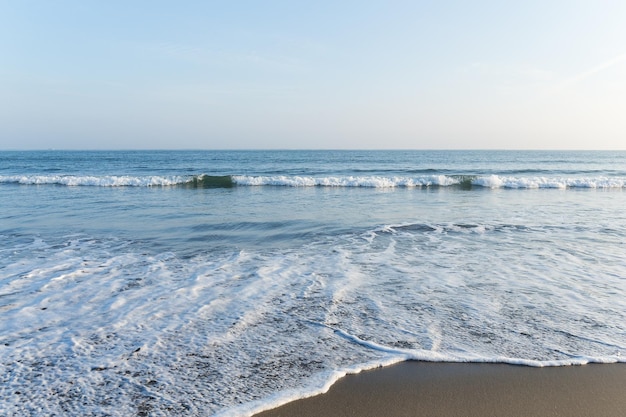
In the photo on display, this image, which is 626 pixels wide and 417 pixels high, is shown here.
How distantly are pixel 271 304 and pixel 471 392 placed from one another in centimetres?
262

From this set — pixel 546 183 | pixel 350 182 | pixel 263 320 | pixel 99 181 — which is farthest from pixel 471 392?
pixel 99 181

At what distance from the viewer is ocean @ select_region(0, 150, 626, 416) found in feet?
11.7

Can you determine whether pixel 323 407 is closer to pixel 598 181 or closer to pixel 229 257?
pixel 229 257

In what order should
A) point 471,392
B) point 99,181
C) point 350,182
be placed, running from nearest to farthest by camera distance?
point 471,392, point 350,182, point 99,181

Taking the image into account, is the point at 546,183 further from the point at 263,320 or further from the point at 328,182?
the point at 263,320

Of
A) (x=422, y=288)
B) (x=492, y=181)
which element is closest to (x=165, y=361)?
(x=422, y=288)

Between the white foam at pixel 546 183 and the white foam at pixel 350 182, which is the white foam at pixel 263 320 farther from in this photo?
the white foam at pixel 546 183

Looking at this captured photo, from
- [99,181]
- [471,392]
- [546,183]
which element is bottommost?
[471,392]

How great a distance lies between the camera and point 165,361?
3.89 m

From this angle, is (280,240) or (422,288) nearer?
(422,288)

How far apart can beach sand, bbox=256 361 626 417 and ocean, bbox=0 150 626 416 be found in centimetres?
13

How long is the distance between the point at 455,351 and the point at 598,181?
2617 centimetres

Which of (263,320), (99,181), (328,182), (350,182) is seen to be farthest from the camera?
(99,181)

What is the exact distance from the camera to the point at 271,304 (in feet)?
17.7
